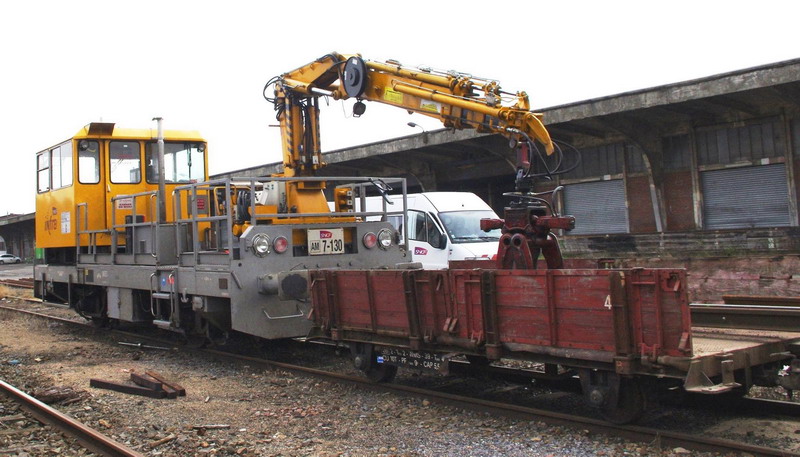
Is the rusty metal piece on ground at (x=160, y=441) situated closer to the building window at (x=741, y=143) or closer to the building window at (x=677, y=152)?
the building window at (x=741, y=143)

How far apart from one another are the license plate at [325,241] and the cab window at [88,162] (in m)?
4.96

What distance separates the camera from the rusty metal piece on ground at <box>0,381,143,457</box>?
5.68 m

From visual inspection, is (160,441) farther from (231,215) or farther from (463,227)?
(463,227)

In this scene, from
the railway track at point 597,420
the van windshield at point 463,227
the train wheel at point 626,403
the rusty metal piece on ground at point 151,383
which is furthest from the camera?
the van windshield at point 463,227

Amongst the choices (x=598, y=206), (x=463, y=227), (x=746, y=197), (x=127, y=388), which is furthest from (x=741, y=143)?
(x=127, y=388)

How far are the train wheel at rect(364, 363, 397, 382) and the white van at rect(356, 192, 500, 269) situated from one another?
22.3ft

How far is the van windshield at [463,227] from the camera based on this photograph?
14.9m

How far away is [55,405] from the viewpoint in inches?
292

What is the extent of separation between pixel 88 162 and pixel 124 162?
556mm

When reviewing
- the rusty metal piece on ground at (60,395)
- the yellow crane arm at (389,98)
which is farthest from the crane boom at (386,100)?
the rusty metal piece on ground at (60,395)

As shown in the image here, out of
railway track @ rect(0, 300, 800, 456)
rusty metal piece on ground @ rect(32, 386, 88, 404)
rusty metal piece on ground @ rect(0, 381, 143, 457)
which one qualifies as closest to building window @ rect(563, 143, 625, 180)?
railway track @ rect(0, 300, 800, 456)

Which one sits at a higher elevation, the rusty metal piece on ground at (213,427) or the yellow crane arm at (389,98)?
the yellow crane arm at (389,98)

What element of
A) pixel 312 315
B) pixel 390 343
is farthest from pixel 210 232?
pixel 390 343

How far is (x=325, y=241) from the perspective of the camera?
9.27 m
